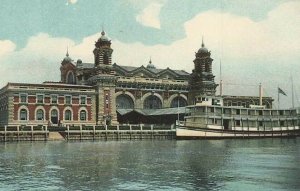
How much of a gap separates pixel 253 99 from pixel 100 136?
69432mm

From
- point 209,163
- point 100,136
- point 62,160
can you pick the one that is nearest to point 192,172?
point 209,163

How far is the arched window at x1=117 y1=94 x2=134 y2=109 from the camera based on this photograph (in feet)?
363

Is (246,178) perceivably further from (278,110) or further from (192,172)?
(278,110)

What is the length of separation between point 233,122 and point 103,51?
35798 mm

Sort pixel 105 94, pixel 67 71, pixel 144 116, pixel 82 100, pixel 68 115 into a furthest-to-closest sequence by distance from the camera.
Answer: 1. pixel 67 71
2. pixel 144 116
3. pixel 105 94
4. pixel 82 100
5. pixel 68 115

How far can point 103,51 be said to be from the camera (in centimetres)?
10575

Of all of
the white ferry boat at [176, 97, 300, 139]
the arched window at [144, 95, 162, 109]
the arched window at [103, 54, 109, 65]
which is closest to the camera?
the white ferry boat at [176, 97, 300, 139]

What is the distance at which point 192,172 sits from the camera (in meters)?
31.6

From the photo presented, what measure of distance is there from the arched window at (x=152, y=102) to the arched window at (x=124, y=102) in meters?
4.15

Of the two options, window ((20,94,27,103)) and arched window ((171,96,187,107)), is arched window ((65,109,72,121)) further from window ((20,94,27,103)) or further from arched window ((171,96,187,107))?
arched window ((171,96,187,107))

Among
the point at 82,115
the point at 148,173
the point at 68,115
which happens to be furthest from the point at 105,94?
Result: the point at 148,173

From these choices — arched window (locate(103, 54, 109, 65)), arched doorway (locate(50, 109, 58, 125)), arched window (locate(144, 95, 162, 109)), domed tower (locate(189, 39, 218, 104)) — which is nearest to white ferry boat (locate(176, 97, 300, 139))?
arched doorway (locate(50, 109, 58, 125))

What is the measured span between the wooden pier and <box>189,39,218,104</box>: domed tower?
34726mm

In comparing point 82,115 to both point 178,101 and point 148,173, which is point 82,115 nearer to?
point 178,101
